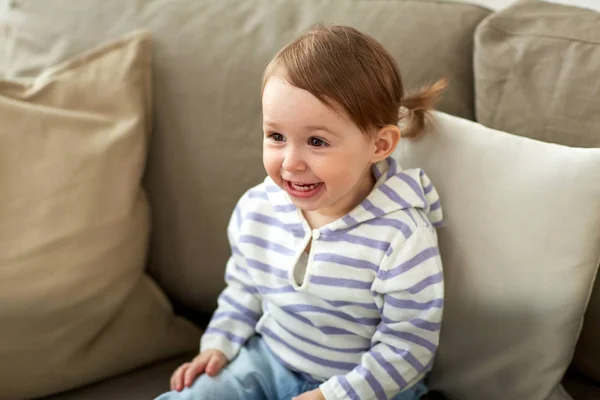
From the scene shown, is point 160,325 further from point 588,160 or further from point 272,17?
point 588,160

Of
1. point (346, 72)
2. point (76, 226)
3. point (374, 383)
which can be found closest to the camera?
point (346, 72)

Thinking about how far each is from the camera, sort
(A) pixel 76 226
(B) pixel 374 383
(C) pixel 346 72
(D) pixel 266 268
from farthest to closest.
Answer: (A) pixel 76 226 → (D) pixel 266 268 → (B) pixel 374 383 → (C) pixel 346 72

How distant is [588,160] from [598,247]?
12 cm

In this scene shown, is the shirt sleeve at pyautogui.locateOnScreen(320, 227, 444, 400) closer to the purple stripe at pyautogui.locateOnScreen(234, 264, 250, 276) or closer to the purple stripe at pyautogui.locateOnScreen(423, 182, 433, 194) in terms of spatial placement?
the purple stripe at pyautogui.locateOnScreen(423, 182, 433, 194)

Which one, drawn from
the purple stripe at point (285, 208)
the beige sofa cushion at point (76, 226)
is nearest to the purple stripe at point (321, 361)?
the purple stripe at point (285, 208)

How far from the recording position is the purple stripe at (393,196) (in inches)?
40.0

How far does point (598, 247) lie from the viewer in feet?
3.25

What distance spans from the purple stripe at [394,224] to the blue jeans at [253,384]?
0.28 metres

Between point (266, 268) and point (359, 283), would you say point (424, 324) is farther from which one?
point (266, 268)

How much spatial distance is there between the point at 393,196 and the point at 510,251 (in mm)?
191

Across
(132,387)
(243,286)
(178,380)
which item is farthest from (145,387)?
(243,286)

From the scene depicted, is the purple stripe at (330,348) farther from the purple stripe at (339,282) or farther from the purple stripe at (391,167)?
the purple stripe at (391,167)

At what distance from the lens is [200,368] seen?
115cm

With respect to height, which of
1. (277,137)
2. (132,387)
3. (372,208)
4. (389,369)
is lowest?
(132,387)
